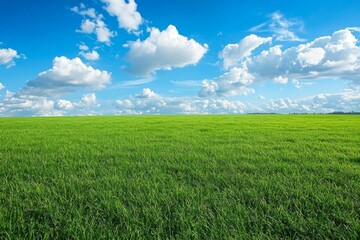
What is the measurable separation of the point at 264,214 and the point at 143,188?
1.68 metres

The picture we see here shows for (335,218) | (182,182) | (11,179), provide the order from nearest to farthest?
(335,218), (182,182), (11,179)

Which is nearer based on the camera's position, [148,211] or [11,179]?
[148,211]

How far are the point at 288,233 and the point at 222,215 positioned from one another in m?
0.68

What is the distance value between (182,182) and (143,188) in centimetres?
64

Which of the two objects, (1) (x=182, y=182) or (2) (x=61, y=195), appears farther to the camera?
(1) (x=182, y=182)

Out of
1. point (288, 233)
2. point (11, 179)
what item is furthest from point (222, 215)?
point (11, 179)

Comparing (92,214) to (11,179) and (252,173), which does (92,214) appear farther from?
(252,173)

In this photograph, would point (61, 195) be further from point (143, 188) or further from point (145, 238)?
point (145, 238)

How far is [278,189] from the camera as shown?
3469 millimetres

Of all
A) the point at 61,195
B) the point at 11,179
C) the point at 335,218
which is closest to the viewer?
the point at 335,218

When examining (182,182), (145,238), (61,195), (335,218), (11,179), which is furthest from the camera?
(11,179)

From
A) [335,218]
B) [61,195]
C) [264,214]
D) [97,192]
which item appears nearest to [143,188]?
[97,192]

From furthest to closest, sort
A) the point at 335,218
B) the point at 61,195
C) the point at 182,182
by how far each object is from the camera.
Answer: the point at 182,182, the point at 61,195, the point at 335,218

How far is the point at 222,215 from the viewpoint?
8.85 ft
